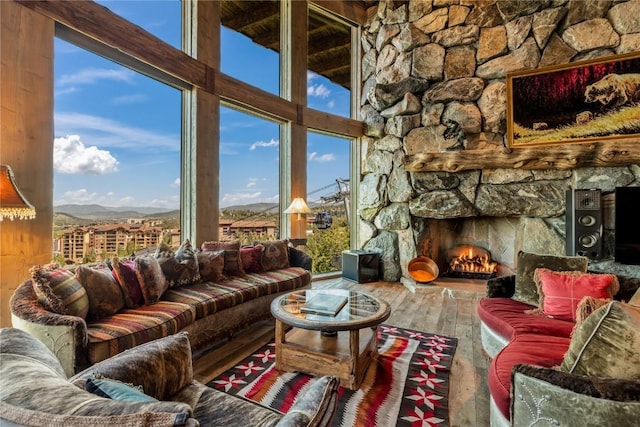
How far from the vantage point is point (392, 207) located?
201 inches

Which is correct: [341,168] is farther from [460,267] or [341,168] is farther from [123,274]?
[123,274]

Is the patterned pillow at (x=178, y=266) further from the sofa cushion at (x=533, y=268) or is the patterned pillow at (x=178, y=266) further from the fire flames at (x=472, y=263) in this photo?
the fire flames at (x=472, y=263)

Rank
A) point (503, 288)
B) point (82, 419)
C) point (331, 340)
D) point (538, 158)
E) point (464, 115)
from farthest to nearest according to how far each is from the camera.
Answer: point (464, 115), point (538, 158), point (503, 288), point (331, 340), point (82, 419)

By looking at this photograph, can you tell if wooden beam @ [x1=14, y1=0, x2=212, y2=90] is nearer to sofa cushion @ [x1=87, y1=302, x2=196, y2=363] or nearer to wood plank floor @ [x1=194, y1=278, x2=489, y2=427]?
sofa cushion @ [x1=87, y1=302, x2=196, y2=363]

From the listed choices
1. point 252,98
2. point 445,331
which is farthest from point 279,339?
point 252,98

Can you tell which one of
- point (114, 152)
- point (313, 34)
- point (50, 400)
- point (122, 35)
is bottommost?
point (50, 400)

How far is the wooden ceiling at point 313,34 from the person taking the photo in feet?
15.1

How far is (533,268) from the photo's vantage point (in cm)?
263

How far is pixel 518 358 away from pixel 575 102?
357cm

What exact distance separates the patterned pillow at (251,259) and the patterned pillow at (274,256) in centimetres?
5

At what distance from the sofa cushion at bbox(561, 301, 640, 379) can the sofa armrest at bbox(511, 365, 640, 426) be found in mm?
73

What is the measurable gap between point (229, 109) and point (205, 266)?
7.97 ft

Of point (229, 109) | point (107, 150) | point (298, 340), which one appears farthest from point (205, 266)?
point (229, 109)

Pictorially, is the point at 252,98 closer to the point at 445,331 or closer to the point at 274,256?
the point at 274,256
